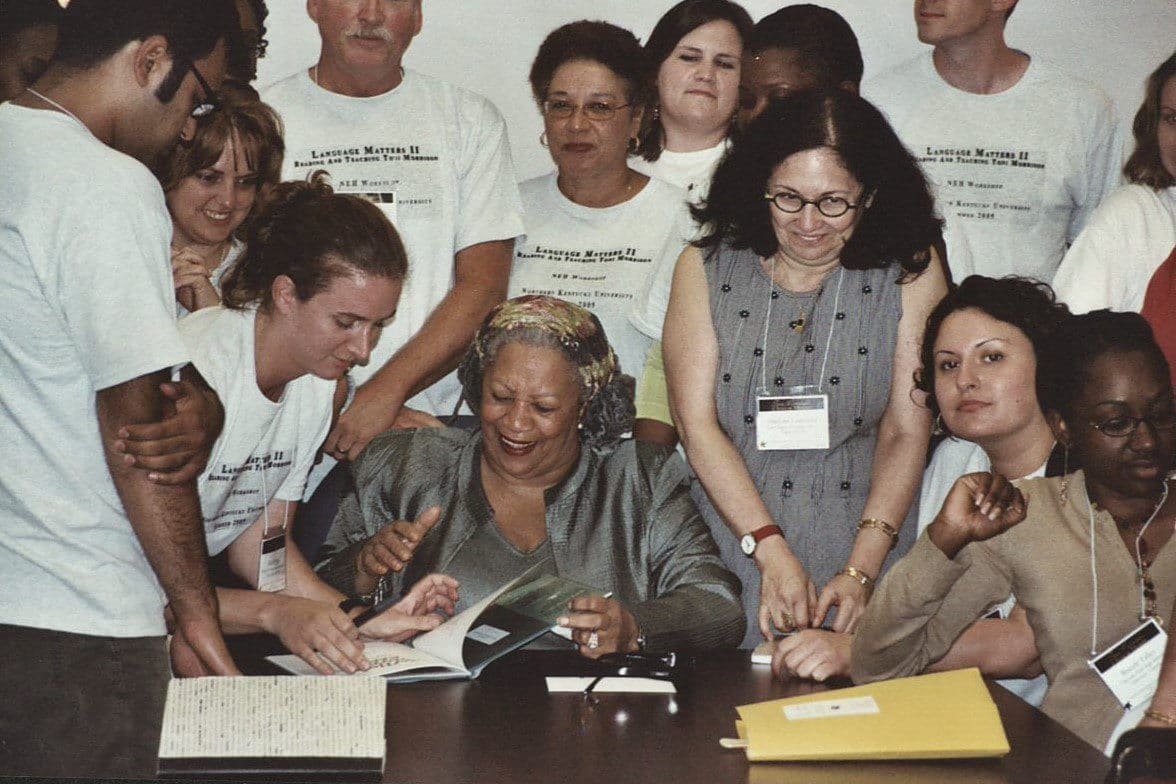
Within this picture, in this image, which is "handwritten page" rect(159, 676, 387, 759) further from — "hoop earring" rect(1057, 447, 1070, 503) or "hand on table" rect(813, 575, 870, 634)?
"hoop earring" rect(1057, 447, 1070, 503)

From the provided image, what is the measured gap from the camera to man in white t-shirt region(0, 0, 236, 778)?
6.93ft

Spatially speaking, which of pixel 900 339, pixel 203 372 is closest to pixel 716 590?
pixel 900 339

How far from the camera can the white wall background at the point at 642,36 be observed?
3.23 meters

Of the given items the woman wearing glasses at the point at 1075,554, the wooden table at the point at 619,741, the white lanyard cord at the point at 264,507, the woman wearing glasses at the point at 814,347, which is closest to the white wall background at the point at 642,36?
the woman wearing glasses at the point at 814,347

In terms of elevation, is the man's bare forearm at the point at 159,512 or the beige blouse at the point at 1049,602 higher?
the man's bare forearm at the point at 159,512

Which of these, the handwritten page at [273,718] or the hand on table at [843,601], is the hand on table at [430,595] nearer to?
→ the handwritten page at [273,718]

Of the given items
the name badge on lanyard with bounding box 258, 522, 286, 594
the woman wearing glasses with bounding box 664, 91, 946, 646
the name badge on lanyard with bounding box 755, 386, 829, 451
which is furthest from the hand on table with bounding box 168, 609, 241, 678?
the name badge on lanyard with bounding box 755, 386, 829, 451

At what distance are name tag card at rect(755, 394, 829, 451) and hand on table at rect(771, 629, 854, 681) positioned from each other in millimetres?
616

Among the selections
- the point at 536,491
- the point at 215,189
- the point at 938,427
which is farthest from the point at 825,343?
the point at 215,189

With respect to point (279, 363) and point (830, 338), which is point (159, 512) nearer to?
point (279, 363)

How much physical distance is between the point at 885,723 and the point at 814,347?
1.17 m

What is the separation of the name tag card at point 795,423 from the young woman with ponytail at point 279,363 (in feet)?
2.88

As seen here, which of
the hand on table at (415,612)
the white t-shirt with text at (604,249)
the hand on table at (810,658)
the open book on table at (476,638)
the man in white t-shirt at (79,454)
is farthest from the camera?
the white t-shirt with text at (604,249)

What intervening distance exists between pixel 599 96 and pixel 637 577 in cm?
120
